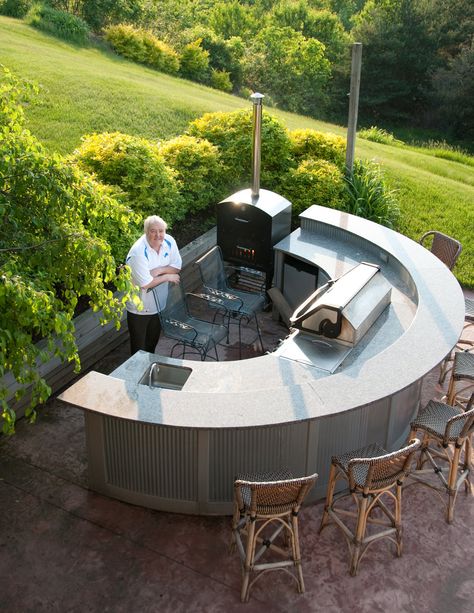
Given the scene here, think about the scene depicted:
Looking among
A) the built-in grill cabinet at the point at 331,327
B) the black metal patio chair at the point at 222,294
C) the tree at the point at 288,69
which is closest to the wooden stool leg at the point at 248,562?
the built-in grill cabinet at the point at 331,327

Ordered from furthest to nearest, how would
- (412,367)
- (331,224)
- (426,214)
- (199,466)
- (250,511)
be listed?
(426,214) < (331,224) < (412,367) < (199,466) < (250,511)

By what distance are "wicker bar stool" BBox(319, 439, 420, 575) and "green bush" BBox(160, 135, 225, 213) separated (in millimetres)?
5591

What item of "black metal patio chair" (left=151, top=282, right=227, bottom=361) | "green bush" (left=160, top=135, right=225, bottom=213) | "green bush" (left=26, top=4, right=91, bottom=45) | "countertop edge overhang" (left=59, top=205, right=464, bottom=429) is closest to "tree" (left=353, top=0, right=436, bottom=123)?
"green bush" (left=26, top=4, right=91, bottom=45)

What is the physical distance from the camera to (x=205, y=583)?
18.4 ft

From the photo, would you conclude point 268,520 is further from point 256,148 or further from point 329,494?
point 256,148

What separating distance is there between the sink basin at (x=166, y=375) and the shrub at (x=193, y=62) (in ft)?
64.6

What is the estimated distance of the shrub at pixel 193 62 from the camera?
24.6 meters

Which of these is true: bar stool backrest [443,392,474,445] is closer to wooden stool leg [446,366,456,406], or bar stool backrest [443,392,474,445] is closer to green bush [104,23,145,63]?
wooden stool leg [446,366,456,406]

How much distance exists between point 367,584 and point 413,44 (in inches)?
1402

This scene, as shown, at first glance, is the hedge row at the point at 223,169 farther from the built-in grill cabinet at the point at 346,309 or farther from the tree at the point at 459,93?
the tree at the point at 459,93

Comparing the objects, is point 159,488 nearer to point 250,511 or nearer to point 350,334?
point 250,511

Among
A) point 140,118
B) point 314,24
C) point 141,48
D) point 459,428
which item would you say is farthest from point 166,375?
point 314,24

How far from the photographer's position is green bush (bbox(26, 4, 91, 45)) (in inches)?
830

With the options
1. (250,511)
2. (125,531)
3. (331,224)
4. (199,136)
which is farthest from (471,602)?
(199,136)
